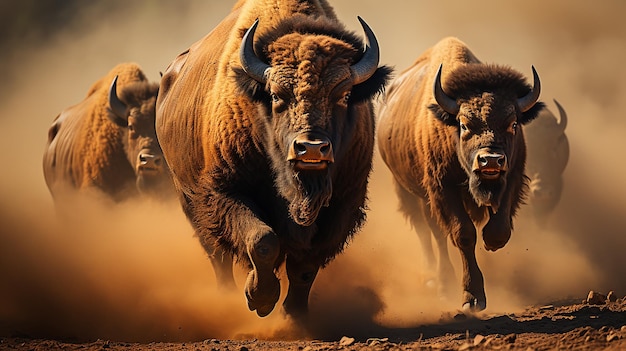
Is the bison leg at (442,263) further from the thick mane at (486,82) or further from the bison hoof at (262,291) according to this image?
the bison hoof at (262,291)

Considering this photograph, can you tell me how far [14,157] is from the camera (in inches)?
739

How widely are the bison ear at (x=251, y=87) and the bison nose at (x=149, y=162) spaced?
4616 mm

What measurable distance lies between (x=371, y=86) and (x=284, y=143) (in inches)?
35.3

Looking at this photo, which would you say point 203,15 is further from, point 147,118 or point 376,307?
point 376,307

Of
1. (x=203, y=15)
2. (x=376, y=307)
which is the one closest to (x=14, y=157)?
(x=203, y=15)

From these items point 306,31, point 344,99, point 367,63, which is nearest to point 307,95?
point 344,99

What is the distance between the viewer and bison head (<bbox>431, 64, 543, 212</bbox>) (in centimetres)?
779

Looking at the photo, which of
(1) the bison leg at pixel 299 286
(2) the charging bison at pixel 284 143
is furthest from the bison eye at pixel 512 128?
(1) the bison leg at pixel 299 286

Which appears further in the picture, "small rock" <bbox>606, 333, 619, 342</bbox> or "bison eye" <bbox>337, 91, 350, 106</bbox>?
"bison eye" <bbox>337, 91, 350, 106</bbox>

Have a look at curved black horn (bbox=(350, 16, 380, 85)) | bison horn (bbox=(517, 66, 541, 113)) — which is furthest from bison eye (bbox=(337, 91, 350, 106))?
bison horn (bbox=(517, 66, 541, 113))

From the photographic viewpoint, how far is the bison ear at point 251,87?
6523 mm

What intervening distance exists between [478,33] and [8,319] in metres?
15.4

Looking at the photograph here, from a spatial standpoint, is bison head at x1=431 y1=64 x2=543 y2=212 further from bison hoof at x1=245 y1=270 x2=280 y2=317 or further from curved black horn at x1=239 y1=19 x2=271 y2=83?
bison hoof at x1=245 y1=270 x2=280 y2=317

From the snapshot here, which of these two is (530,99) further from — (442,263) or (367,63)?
(442,263)
